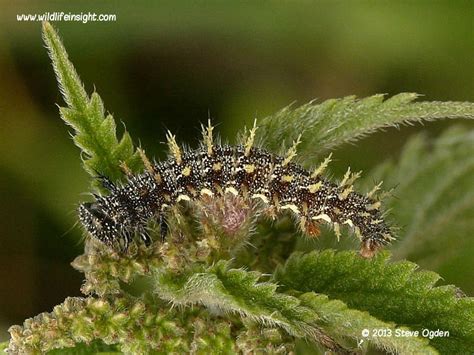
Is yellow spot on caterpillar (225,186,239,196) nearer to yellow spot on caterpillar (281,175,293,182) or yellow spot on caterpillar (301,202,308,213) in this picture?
yellow spot on caterpillar (281,175,293,182)

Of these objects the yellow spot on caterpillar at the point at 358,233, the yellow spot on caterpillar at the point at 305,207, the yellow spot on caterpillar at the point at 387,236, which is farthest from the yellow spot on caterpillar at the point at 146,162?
the yellow spot on caterpillar at the point at 387,236

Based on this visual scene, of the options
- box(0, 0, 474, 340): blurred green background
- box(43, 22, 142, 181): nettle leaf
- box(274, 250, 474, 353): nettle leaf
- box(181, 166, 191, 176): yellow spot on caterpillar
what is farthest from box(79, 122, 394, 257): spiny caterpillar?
box(0, 0, 474, 340): blurred green background

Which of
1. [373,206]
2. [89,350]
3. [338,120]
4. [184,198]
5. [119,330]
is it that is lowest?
[89,350]

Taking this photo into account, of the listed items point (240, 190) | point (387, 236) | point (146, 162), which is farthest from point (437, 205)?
point (146, 162)

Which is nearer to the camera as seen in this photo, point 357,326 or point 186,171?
point 357,326

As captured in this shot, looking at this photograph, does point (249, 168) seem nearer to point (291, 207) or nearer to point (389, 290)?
point (291, 207)

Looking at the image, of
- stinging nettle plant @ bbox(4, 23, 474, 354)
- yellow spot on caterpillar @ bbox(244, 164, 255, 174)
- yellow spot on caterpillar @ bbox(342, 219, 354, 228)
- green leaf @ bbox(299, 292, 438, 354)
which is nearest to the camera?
green leaf @ bbox(299, 292, 438, 354)

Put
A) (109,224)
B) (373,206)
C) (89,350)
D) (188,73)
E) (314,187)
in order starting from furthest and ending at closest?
(188,73), (373,206), (314,187), (109,224), (89,350)

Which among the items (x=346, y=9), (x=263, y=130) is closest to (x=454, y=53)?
(x=346, y=9)
